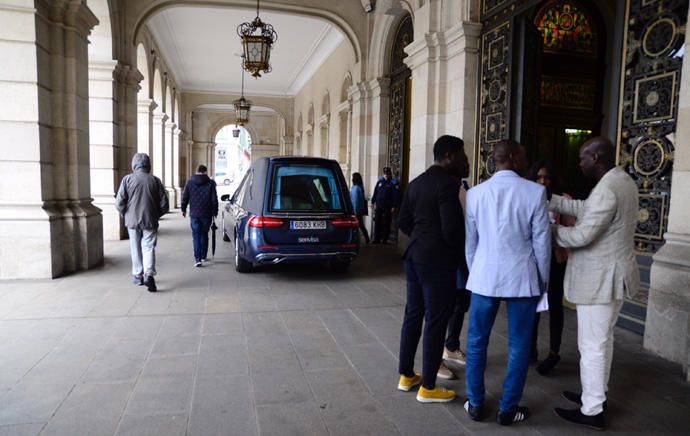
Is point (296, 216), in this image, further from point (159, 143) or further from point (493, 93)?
point (159, 143)

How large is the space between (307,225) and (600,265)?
4430 mm

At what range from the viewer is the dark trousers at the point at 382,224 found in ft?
35.8

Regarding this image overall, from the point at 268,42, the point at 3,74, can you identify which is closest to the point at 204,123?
the point at 268,42

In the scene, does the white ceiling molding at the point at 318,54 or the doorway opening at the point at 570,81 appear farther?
the white ceiling molding at the point at 318,54

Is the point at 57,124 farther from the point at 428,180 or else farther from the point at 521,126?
the point at 521,126

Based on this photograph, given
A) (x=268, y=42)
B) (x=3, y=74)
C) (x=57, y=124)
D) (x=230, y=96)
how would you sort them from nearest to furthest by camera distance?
(x=3, y=74) < (x=57, y=124) < (x=268, y=42) < (x=230, y=96)

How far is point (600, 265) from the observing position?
9.41 ft

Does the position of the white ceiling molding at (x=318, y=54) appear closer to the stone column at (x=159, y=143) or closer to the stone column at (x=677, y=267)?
the stone column at (x=159, y=143)

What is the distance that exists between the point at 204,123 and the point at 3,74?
27.6 m

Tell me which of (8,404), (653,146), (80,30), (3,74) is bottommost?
(8,404)

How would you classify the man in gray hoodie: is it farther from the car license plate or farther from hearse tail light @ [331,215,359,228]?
hearse tail light @ [331,215,359,228]

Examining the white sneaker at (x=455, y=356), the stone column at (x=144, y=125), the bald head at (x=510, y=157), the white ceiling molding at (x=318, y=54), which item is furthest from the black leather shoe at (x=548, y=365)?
the stone column at (x=144, y=125)

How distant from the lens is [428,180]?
3070 mm

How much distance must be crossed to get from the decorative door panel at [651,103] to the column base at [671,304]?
0.60m
